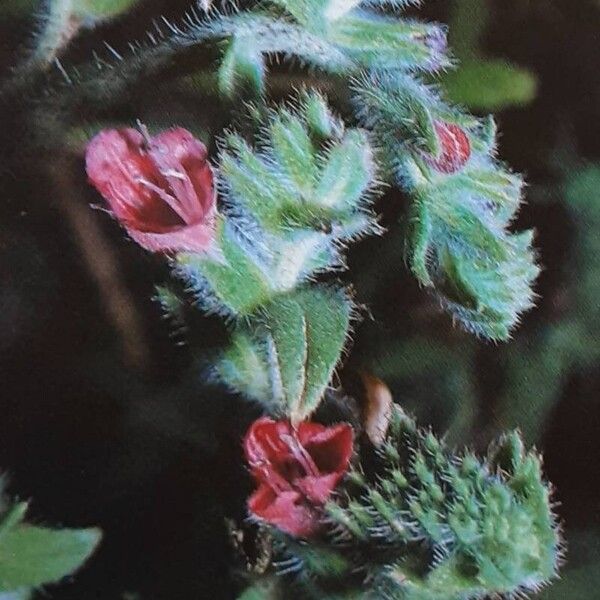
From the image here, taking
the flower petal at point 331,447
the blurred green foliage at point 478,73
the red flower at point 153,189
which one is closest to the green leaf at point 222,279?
the red flower at point 153,189

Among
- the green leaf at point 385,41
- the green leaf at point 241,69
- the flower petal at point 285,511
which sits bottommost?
the flower petal at point 285,511

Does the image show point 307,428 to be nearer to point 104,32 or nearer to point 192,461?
point 192,461

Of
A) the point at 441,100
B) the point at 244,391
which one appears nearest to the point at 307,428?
the point at 244,391

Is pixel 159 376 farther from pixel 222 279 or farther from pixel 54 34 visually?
pixel 54 34

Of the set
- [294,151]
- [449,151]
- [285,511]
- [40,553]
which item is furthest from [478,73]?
[40,553]

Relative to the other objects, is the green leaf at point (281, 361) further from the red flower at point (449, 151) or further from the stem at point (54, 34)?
the stem at point (54, 34)

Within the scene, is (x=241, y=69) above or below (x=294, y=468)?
above

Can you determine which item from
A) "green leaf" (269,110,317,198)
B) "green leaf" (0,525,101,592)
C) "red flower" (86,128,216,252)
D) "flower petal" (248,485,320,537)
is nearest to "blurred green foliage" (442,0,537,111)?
"green leaf" (269,110,317,198)
